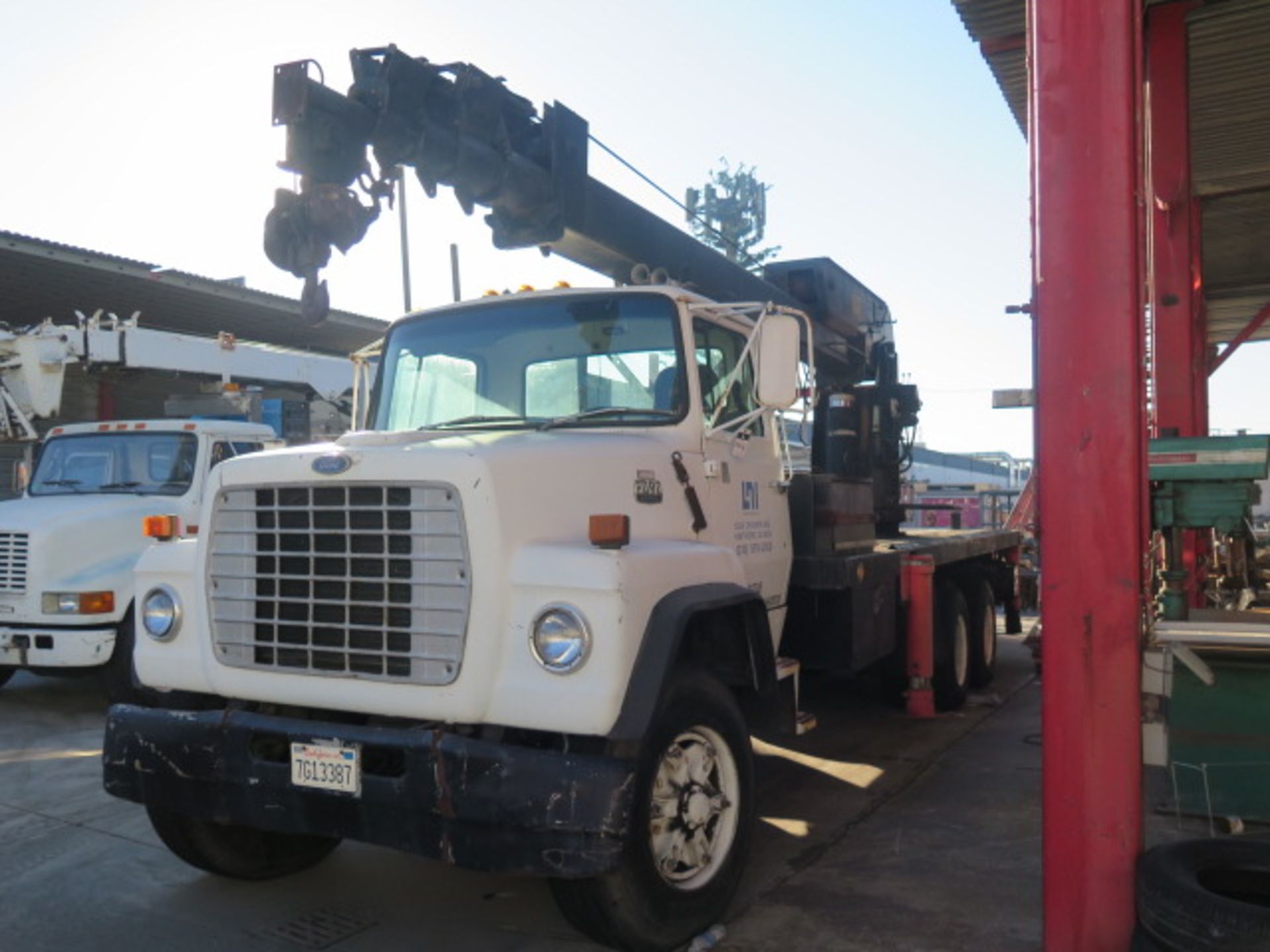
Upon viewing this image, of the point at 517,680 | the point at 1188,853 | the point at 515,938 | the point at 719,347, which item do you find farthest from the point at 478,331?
Answer: the point at 1188,853

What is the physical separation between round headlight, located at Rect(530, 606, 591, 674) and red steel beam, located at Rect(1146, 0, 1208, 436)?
7.13 meters

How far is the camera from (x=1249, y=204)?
1378 cm

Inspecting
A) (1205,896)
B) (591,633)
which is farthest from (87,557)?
(1205,896)

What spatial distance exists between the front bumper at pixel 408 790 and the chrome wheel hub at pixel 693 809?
0.36m

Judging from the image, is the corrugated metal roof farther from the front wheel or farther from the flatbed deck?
the front wheel

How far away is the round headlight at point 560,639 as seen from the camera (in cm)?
338

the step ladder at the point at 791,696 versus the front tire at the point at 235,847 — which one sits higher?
the step ladder at the point at 791,696

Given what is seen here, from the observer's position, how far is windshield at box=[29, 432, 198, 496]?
8656 mm

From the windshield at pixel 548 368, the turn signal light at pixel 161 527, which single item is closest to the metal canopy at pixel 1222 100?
the windshield at pixel 548 368

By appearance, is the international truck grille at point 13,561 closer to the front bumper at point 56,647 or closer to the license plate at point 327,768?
the front bumper at point 56,647

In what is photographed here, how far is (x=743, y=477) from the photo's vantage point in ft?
Answer: 15.9

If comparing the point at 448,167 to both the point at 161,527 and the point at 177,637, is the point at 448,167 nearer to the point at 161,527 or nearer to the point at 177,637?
the point at 161,527

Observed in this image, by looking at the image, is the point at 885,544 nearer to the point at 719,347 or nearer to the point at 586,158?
the point at 719,347

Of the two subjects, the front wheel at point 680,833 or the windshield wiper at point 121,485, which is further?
the windshield wiper at point 121,485
